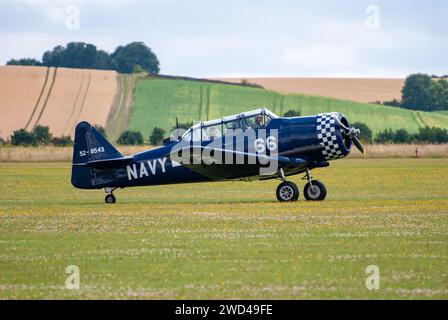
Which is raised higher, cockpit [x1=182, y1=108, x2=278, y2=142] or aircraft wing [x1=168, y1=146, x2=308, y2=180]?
cockpit [x1=182, y1=108, x2=278, y2=142]

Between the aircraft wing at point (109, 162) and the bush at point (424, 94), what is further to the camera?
the bush at point (424, 94)

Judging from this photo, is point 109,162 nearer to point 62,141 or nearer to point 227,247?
point 227,247

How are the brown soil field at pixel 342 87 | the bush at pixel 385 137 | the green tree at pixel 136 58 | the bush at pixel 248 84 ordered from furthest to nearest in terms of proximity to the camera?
1. the green tree at pixel 136 58
2. the brown soil field at pixel 342 87
3. the bush at pixel 248 84
4. the bush at pixel 385 137

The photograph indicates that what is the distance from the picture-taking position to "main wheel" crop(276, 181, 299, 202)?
1986 cm

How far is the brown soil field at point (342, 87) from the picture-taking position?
86188 millimetres

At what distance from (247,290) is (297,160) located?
10782mm

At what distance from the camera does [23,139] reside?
198 ft

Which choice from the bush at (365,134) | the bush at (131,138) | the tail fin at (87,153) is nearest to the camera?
the tail fin at (87,153)

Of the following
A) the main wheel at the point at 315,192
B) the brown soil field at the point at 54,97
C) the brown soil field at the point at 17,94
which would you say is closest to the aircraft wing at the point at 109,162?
the main wheel at the point at 315,192

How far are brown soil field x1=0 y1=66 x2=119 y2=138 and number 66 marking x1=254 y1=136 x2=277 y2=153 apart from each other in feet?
148

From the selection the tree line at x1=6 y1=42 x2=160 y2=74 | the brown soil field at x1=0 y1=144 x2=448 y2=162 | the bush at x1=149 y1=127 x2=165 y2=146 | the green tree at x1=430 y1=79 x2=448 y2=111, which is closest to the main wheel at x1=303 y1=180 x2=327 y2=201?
the brown soil field at x1=0 y1=144 x2=448 y2=162

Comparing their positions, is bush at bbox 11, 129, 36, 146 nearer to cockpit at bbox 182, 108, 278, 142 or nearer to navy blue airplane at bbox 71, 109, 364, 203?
navy blue airplane at bbox 71, 109, 364, 203

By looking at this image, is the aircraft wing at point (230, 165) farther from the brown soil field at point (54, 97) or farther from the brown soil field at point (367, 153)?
the brown soil field at point (54, 97)

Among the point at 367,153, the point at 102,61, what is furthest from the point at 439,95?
the point at 102,61
